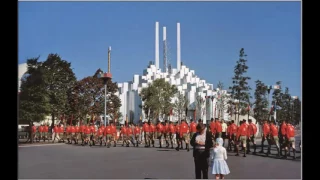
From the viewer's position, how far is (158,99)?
55750mm

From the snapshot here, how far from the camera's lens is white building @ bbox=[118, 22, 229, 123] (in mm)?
66400

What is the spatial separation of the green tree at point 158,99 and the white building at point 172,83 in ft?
21.0

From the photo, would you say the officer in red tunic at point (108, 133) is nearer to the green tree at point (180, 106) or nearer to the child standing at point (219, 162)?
the child standing at point (219, 162)

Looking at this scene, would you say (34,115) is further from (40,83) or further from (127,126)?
(127,126)

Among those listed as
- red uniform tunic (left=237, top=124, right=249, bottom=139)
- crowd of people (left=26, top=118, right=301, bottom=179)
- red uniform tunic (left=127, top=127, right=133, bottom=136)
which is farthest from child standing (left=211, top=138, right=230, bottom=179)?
red uniform tunic (left=127, top=127, right=133, bottom=136)

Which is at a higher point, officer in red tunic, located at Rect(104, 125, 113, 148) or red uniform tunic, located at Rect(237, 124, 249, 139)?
red uniform tunic, located at Rect(237, 124, 249, 139)

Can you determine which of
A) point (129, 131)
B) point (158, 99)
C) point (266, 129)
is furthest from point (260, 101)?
point (266, 129)

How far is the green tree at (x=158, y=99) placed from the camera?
55.1 meters

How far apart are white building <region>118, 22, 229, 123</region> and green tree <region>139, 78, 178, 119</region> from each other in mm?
6407

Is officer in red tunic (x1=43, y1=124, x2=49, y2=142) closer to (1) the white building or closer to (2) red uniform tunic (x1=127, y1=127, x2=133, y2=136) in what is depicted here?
(2) red uniform tunic (x1=127, y1=127, x2=133, y2=136)

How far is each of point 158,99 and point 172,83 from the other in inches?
971

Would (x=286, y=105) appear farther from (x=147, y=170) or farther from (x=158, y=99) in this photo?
(x=147, y=170)

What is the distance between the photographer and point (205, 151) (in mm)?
10531
